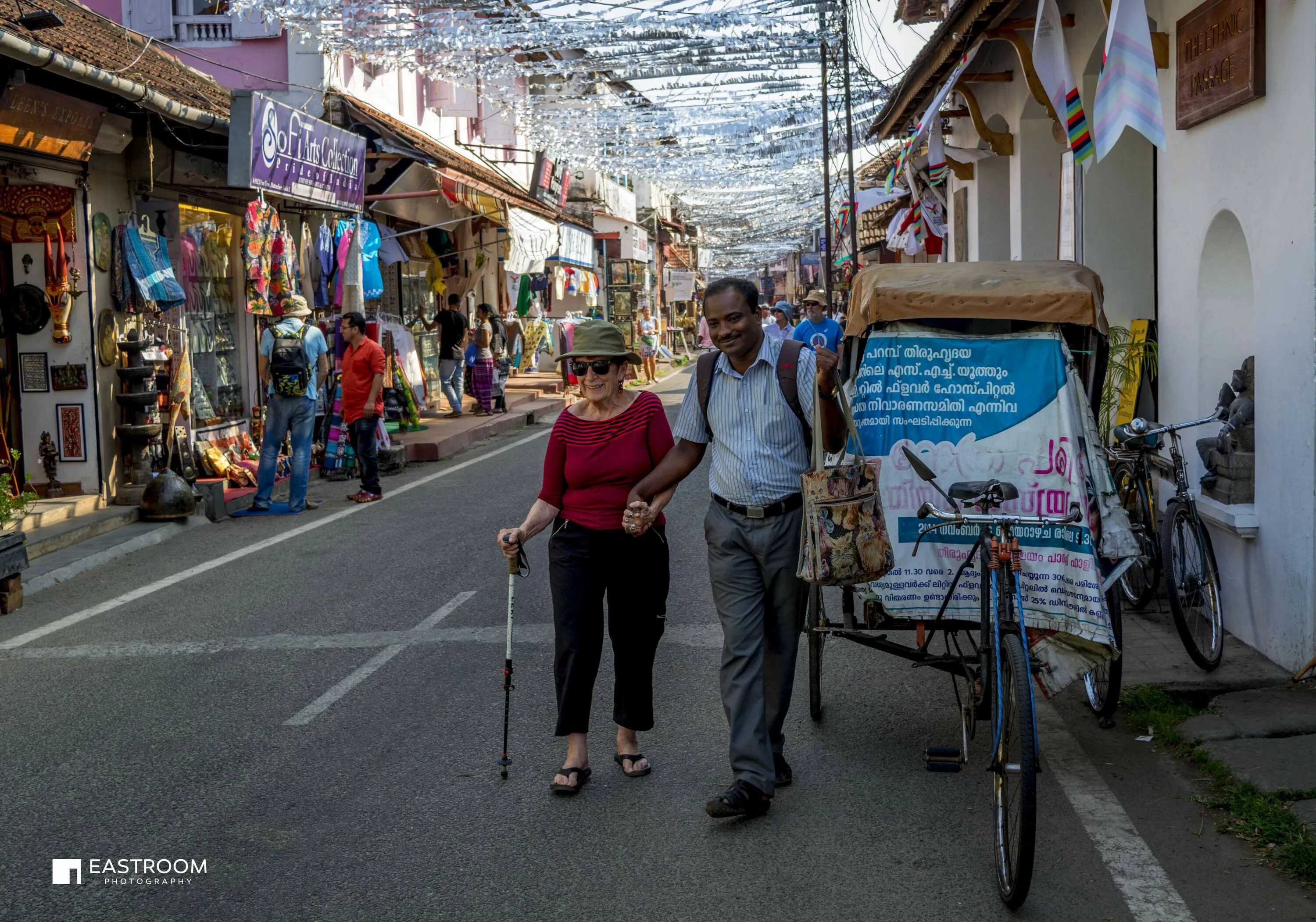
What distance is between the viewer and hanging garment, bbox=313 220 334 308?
54.9ft

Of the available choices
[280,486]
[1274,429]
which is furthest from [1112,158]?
[280,486]

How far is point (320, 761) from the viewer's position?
18.1ft

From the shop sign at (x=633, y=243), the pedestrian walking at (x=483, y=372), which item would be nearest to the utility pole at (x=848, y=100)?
the pedestrian walking at (x=483, y=372)

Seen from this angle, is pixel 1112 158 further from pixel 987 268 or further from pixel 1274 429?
pixel 987 268

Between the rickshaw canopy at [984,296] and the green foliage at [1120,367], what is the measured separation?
3.45m

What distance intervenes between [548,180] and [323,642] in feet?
76.2

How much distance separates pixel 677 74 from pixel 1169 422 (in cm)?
886

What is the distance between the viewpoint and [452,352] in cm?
2212

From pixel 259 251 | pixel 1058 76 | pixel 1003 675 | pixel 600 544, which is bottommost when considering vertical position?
pixel 1003 675

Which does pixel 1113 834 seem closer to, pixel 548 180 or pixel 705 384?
pixel 705 384

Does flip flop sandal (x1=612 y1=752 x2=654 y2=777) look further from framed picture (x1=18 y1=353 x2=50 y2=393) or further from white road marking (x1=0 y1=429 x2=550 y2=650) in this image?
framed picture (x1=18 y1=353 x2=50 y2=393)

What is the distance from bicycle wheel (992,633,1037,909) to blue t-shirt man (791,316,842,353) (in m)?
11.3

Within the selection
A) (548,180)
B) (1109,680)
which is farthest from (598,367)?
(548,180)

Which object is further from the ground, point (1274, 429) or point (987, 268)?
point (987, 268)
